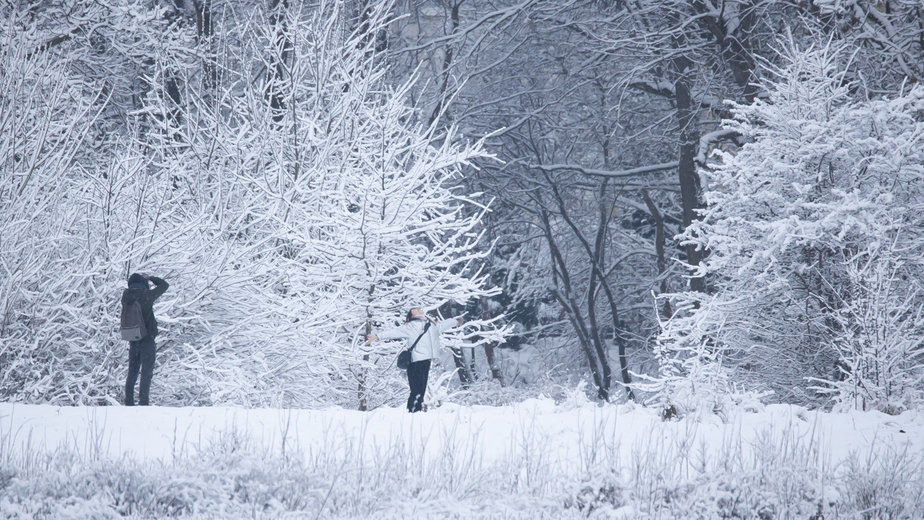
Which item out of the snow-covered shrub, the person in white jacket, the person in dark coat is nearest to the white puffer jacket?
the person in white jacket

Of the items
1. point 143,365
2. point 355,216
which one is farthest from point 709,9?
point 143,365

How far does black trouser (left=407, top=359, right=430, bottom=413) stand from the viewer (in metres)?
9.55

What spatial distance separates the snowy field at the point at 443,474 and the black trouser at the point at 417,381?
1605mm

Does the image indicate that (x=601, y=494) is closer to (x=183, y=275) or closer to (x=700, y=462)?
(x=700, y=462)

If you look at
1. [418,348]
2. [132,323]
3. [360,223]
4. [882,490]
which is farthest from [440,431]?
[360,223]

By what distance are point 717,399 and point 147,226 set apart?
811cm

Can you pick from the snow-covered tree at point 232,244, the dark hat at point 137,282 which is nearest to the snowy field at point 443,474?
the dark hat at point 137,282

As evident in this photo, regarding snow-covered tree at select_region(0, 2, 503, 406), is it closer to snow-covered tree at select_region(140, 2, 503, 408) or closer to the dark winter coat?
snow-covered tree at select_region(140, 2, 503, 408)

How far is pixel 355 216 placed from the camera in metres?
13.5

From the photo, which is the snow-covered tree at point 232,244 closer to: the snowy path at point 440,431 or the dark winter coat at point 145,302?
the dark winter coat at point 145,302

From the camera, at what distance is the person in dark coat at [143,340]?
9.67m

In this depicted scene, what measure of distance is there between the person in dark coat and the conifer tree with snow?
6345 millimetres

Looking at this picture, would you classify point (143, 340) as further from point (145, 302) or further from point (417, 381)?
point (417, 381)

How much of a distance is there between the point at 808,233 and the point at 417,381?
5.64 metres
